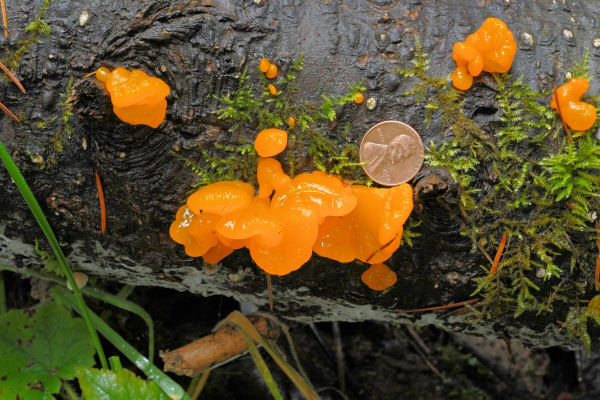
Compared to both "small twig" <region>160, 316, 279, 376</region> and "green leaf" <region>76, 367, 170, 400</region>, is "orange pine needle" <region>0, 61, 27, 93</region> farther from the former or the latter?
"small twig" <region>160, 316, 279, 376</region>

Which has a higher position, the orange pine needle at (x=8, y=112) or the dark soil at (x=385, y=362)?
the orange pine needle at (x=8, y=112)

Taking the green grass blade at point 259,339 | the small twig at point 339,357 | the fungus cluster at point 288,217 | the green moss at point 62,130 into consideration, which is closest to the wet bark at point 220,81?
the green moss at point 62,130

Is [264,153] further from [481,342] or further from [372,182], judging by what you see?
[481,342]

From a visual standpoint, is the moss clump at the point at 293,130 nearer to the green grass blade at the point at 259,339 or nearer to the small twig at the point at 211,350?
the green grass blade at the point at 259,339

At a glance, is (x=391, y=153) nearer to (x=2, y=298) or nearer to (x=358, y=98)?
(x=358, y=98)

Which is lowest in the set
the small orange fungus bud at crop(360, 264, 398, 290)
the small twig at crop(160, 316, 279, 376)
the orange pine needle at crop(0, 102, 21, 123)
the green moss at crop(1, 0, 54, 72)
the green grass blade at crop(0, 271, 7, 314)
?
the small twig at crop(160, 316, 279, 376)

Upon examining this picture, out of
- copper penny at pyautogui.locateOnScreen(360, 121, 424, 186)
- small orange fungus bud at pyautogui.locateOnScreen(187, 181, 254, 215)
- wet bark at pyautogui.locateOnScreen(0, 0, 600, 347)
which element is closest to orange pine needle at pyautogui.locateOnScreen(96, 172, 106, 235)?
wet bark at pyautogui.locateOnScreen(0, 0, 600, 347)
